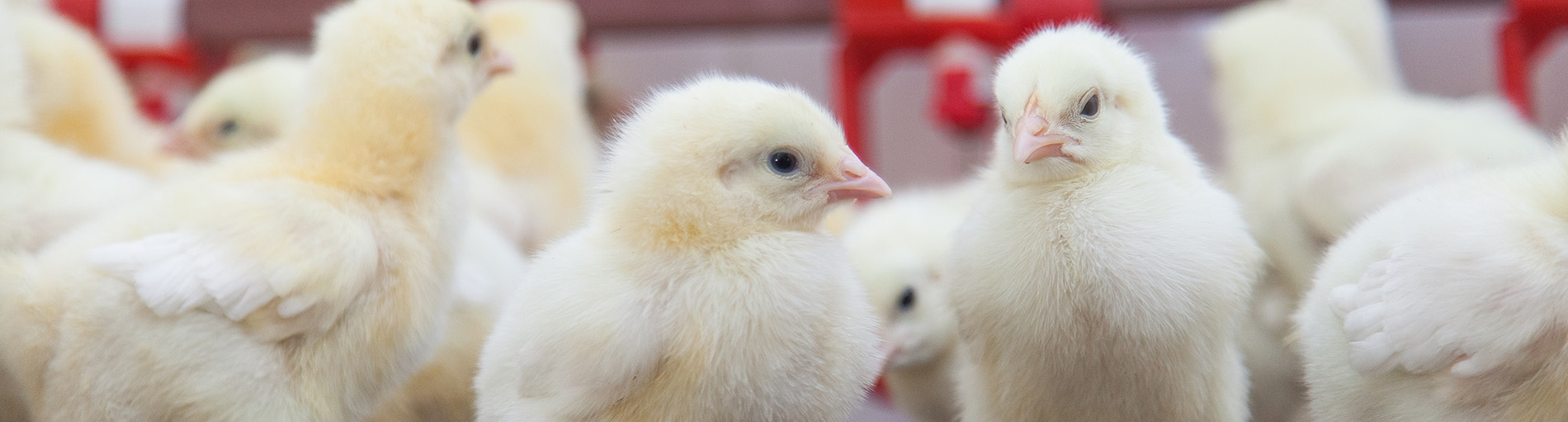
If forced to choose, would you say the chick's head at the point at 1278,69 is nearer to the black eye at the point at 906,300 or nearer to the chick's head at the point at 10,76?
the black eye at the point at 906,300

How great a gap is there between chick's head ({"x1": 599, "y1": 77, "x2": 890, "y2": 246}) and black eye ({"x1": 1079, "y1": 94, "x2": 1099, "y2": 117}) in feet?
0.74

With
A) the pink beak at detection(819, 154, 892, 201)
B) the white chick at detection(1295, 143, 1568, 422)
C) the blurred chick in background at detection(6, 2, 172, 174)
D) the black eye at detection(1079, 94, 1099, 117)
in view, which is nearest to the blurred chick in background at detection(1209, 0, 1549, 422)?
the white chick at detection(1295, 143, 1568, 422)

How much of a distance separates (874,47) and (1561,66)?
5.20 ft

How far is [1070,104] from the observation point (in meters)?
1.09

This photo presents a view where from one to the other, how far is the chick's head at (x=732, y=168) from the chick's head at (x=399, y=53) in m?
0.29

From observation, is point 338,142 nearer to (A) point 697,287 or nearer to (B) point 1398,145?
(A) point 697,287

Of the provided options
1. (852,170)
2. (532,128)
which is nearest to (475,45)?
(852,170)

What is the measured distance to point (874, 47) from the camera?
2.01 meters

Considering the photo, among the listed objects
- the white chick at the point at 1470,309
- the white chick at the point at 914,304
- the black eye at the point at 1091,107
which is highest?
the black eye at the point at 1091,107

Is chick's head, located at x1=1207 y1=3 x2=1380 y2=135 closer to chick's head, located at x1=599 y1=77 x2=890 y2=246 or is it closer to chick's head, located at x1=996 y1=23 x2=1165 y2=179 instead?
chick's head, located at x1=996 y1=23 x2=1165 y2=179

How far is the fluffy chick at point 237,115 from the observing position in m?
1.98

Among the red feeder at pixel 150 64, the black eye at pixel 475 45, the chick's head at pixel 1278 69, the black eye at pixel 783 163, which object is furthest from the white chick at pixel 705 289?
the red feeder at pixel 150 64

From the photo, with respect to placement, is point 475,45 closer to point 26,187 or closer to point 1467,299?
point 26,187

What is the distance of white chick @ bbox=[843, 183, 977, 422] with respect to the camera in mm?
1561
